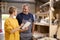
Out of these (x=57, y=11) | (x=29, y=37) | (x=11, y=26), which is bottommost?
(x=29, y=37)

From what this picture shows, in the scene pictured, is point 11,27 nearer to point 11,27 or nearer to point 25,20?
point 11,27

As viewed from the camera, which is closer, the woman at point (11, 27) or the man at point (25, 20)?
the woman at point (11, 27)

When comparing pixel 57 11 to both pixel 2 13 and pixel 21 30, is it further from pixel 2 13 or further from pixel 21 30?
pixel 2 13

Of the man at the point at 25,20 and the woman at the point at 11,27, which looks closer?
the woman at the point at 11,27

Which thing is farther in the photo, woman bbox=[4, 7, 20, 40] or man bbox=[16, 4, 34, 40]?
man bbox=[16, 4, 34, 40]

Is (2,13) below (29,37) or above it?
above

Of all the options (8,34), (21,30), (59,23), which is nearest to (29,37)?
(21,30)

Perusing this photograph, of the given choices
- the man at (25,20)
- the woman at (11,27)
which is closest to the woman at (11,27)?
the woman at (11,27)

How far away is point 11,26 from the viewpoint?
2.71m

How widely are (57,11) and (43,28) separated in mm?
825

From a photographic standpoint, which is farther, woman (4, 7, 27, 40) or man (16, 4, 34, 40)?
man (16, 4, 34, 40)

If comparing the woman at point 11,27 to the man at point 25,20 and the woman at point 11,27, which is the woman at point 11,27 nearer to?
the woman at point 11,27

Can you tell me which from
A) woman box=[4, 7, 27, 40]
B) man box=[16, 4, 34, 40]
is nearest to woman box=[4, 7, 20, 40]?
woman box=[4, 7, 27, 40]

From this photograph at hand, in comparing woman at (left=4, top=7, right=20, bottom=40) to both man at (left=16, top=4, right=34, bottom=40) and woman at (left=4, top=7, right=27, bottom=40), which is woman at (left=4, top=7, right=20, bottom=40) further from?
man at (left=16, top=4, right=34, bottom=40)
